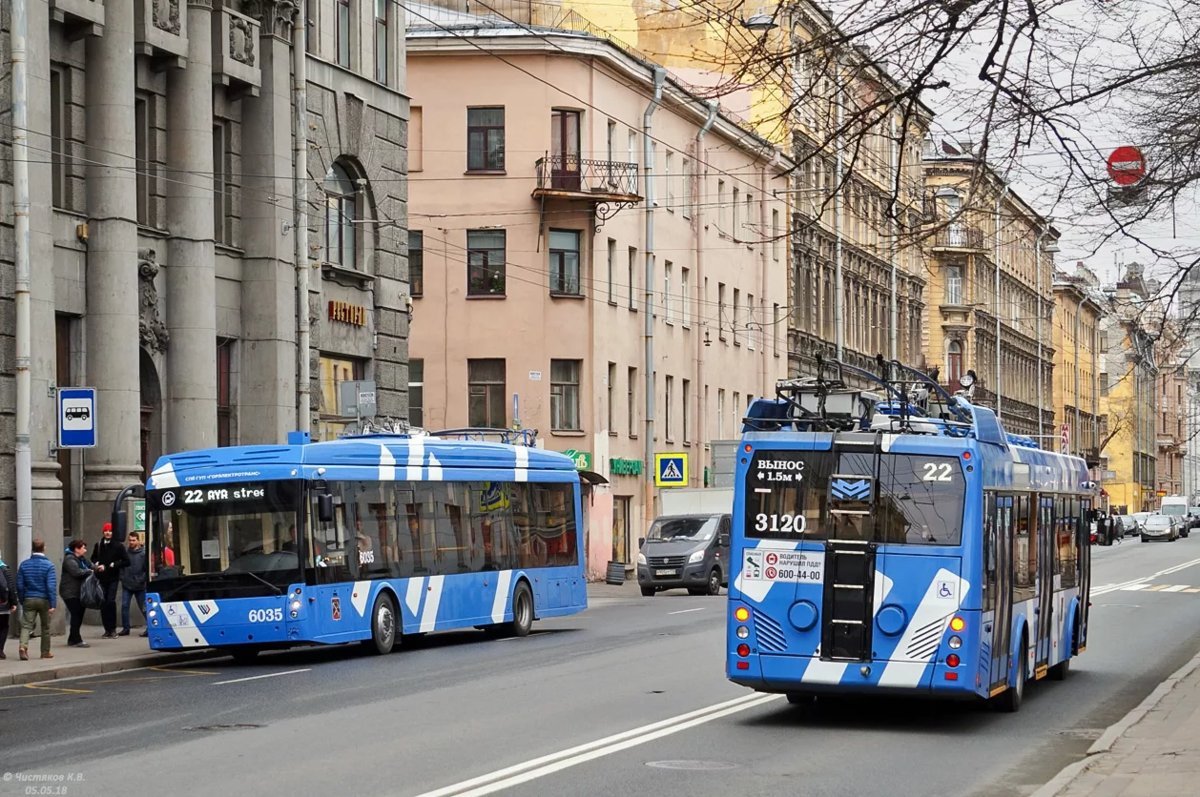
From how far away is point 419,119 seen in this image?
52.7 meters

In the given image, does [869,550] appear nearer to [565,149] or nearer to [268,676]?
[268,676]

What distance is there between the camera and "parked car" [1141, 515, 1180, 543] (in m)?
104

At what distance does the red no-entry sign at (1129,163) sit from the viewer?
16453mm

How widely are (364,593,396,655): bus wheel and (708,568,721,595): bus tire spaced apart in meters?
18.3

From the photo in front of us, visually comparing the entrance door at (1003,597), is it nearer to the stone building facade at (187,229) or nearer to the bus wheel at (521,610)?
the bus wheel at (521,610)

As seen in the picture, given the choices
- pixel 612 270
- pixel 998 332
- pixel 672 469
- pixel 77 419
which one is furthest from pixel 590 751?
pixel 998 332

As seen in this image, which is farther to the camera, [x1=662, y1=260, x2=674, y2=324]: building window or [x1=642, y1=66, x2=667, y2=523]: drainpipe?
[x1=662, y1=260, x2=674, y2=324]: building window

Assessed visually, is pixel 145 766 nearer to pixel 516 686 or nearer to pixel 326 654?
pixel 516 686

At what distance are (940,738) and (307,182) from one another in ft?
74.6

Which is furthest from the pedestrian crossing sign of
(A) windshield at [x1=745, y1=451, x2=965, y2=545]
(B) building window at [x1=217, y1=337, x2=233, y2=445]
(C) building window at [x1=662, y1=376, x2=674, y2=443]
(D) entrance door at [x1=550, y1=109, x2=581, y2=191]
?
(A) windshield at [x1=745, y1=451, x2=965, y2=545]

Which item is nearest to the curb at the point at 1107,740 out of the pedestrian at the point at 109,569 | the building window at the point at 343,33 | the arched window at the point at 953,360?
the pedestrian at the point at 109,569

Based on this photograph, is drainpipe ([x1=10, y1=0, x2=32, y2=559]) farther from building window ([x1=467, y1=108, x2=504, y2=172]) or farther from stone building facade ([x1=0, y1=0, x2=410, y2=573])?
building window ([x1=467, y1=108, x2=504, y2=172])

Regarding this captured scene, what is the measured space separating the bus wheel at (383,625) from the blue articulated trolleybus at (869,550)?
992 cm

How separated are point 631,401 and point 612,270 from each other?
3737 millimetres
